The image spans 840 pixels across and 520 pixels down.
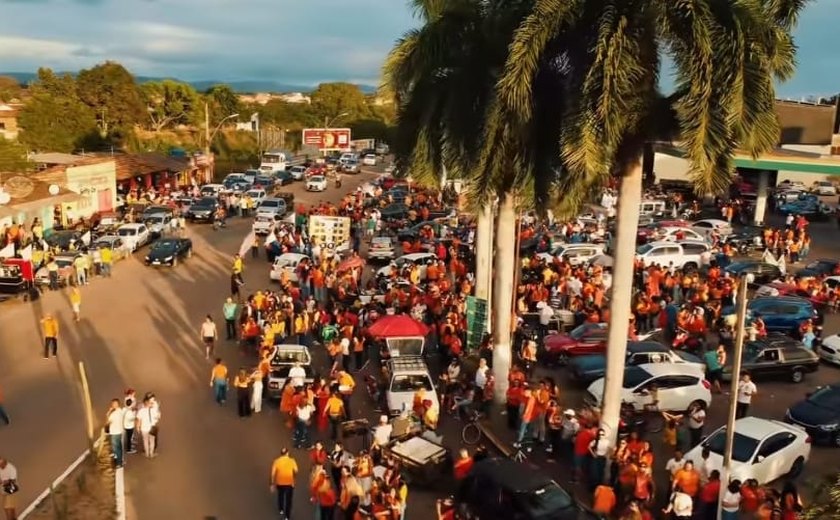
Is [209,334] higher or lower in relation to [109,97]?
lower

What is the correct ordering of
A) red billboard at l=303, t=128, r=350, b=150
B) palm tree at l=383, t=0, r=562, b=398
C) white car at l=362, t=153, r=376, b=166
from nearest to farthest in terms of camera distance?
palm tree at l=383, t=0, r=562, b=398, red billboard at l=303, t=128, r=350, b=150, white car at l=362, t=153, r=376, b=166

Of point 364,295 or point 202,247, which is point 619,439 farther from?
point 202,247

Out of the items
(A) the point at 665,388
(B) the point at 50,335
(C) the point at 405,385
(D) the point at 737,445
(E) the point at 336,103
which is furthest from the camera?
(E) the point at 336,103

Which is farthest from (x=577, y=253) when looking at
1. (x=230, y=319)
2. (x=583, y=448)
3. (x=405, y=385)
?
(x=583, y=448)

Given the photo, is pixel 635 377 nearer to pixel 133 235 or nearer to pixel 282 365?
pixel 282 365

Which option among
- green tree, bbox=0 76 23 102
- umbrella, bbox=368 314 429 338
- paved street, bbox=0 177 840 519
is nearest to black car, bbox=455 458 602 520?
paved street, bbox=0 177 840 519

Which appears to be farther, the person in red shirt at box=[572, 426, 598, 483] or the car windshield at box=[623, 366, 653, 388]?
the car windshield at box=[623, 366, 653, 388]

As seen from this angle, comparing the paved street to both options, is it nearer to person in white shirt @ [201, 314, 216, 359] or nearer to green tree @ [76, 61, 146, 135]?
person in white shirt @ [201, 314, 216, 359]
